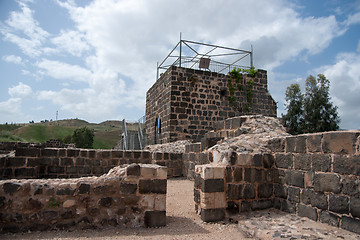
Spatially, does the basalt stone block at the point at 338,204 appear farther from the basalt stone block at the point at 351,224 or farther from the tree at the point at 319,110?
the tree at the point at 319,110

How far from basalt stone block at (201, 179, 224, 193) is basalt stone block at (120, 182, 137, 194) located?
1.23m

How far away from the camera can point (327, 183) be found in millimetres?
3949

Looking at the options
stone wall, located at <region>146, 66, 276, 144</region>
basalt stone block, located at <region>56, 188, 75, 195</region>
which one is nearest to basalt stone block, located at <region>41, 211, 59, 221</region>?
basalt stone block, located at <region>56, 188, 75, 195</region>

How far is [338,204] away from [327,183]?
32 cm

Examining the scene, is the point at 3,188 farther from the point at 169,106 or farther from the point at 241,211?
the point at 169,106

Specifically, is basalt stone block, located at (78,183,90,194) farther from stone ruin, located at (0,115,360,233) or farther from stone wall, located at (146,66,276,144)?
stone wall, located at (146,66,276,144)

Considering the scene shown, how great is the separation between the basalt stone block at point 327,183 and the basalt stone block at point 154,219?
2.44m

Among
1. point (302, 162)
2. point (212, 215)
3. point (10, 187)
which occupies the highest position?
point (302, 162)

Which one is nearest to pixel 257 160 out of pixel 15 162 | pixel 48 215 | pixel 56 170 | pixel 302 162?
pixel 302 162

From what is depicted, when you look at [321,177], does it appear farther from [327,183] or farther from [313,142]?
[313,142]

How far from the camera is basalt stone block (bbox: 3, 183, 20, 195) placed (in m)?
3.63

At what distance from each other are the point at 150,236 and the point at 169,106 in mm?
9753

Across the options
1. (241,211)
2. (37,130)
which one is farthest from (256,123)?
(37,130)

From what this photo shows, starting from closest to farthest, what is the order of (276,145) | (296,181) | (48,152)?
(296,181)
(276,145)
(48,152)
